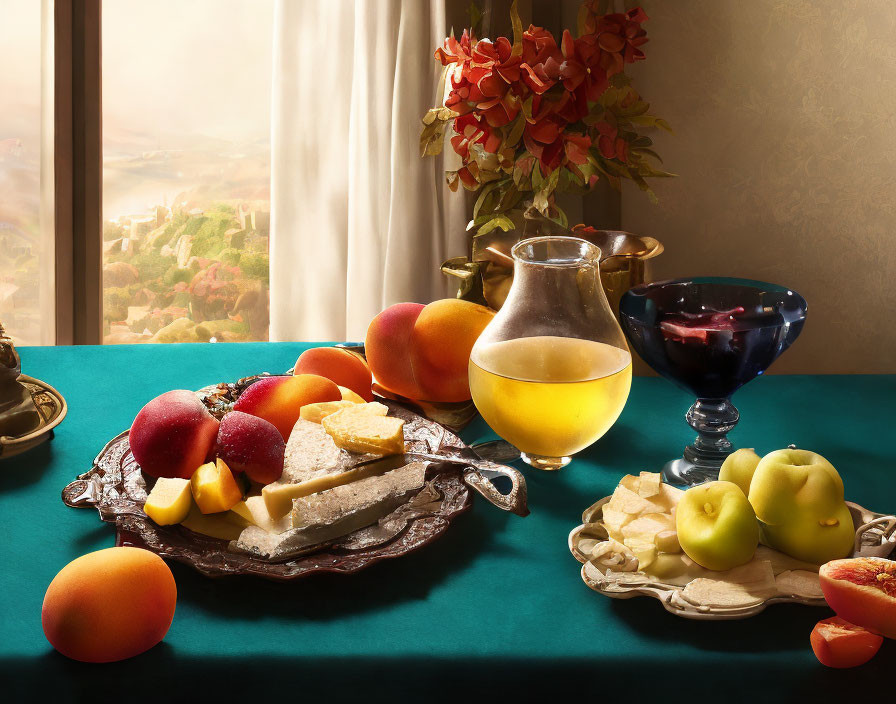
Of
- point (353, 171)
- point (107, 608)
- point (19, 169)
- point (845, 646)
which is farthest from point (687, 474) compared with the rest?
point (19, 169)

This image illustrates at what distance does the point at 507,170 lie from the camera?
1033mm

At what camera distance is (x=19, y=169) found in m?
3.07

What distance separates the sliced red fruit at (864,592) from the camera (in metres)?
0.55

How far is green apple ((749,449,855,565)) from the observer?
64cm

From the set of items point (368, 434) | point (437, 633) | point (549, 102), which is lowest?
point (437, 633)

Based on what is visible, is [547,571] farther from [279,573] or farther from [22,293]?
[22,293]

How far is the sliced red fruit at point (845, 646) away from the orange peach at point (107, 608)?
42 cm

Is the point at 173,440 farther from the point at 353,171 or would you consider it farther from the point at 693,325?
the point at 353,171

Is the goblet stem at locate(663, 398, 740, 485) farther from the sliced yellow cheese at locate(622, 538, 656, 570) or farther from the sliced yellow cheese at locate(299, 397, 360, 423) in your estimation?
the sliced yellow cheese at locate(299, 397, 360, 423)

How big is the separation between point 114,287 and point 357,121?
1.81m

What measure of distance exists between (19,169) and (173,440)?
9.04 feet

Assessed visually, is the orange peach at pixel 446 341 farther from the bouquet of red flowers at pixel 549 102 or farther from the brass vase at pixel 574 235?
the bouquet of red flowers at pixel 549 102

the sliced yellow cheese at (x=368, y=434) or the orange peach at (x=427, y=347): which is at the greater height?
the orange peach at (x=427, y=347)

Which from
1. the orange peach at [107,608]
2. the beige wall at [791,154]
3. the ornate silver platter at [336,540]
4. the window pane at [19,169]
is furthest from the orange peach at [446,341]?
the window pane at [19,169]
